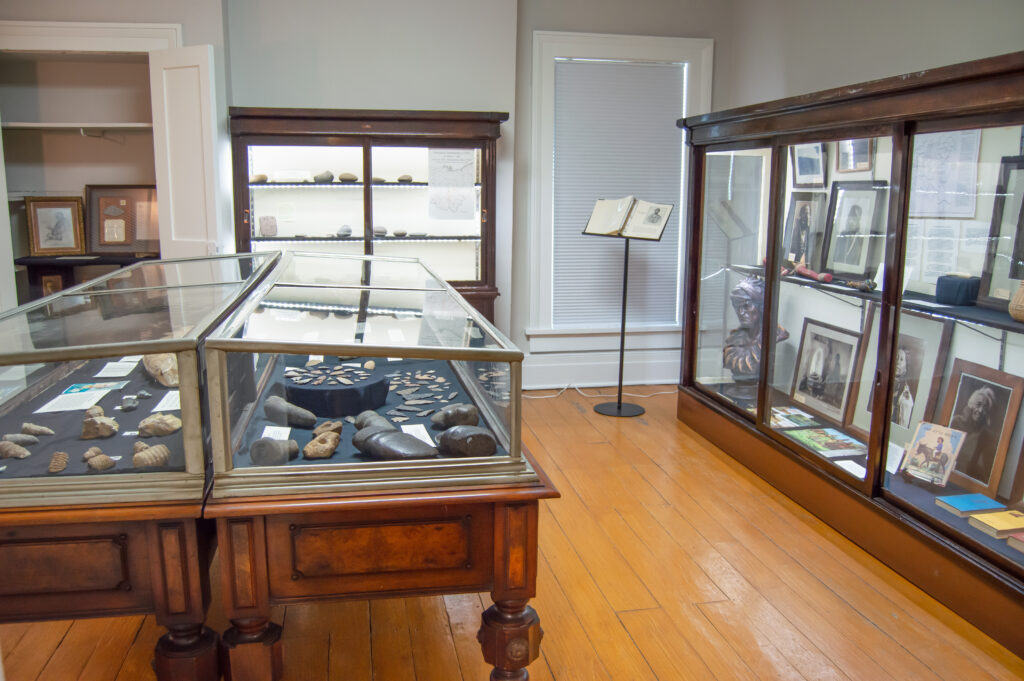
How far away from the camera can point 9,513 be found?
168 centimetres

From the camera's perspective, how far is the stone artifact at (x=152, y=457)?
1762 millimetres

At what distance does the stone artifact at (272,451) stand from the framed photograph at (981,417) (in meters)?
2.27

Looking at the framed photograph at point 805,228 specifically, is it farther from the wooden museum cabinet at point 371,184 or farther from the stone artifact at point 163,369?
the stone artifact at point 163,369

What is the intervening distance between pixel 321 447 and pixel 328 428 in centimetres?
9

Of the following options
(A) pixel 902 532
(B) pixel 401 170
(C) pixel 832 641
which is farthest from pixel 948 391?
(B) pixel 401 170

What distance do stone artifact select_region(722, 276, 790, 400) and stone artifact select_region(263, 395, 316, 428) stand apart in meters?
2.58

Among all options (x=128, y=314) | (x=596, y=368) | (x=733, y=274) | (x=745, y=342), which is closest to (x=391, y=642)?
(x=128, y=314)

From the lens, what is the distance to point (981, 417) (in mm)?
2703

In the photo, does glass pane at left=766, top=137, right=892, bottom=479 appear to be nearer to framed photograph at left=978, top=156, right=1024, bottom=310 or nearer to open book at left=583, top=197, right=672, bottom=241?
framed photograph at left=978, top=156, right=1024, bottom=310

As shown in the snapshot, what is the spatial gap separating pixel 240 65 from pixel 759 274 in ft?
10.9

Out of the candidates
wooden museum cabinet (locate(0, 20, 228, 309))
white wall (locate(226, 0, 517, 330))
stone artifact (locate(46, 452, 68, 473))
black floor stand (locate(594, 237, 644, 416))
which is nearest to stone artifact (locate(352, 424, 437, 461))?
stone artifact (locate(46, 452, 68, 473))

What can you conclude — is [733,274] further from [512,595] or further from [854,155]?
[512,595]

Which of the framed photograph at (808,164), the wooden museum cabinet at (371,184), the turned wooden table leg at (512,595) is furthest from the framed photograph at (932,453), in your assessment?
the wooden museum cabinet at (371,184)

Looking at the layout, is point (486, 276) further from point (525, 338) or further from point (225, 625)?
point (225, 625)
